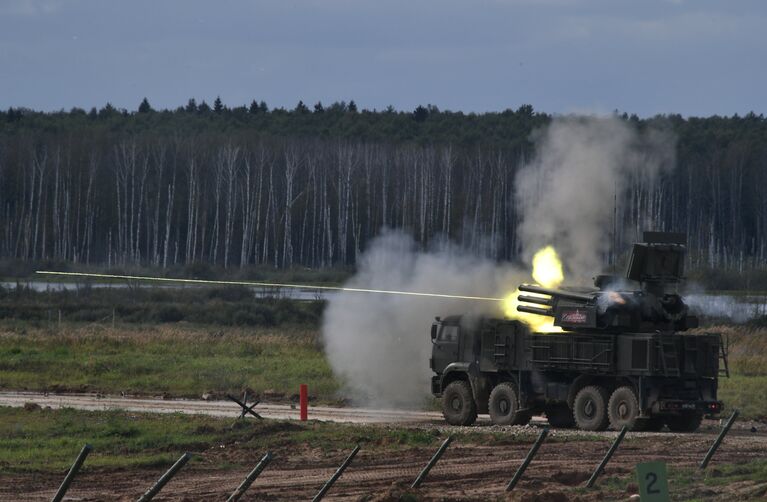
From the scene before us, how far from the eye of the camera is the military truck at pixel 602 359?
32.2 meters

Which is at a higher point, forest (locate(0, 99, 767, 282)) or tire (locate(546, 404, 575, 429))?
forest (locate(0, 99, 767, 282))

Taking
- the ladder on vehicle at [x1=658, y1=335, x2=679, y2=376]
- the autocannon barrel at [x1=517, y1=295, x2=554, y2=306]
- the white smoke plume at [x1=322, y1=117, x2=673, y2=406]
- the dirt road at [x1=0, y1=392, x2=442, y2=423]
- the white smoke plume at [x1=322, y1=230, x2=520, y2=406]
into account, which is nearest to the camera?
the ladder on vehicle at [x1=658, y1=335, x2=679, y2=376]

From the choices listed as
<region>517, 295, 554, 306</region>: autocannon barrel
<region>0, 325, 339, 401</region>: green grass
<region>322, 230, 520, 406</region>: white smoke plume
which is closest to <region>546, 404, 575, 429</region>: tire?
<region>517, 295, 554, 306</region>: autocannon barrel

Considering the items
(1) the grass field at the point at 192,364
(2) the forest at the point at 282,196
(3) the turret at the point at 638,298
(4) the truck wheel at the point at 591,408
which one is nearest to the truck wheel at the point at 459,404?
(3) the turret at the point at 638,298

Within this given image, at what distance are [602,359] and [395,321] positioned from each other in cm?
880

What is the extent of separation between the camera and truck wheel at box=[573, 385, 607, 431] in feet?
107

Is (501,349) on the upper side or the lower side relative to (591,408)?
upper

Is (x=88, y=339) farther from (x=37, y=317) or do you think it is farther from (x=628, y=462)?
(x=628, y=462)

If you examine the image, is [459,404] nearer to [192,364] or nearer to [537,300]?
[537,300]

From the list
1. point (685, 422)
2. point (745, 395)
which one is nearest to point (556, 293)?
point (685, 422)

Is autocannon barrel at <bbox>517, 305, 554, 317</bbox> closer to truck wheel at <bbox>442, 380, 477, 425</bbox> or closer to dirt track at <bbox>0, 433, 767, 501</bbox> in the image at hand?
truck wheel at <bbox>442, 380, 477, 425</bbox>

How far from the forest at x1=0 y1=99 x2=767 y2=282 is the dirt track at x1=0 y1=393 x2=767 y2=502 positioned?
2469 inches

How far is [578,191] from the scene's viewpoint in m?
37.4

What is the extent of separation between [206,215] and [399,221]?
52.0 ft
